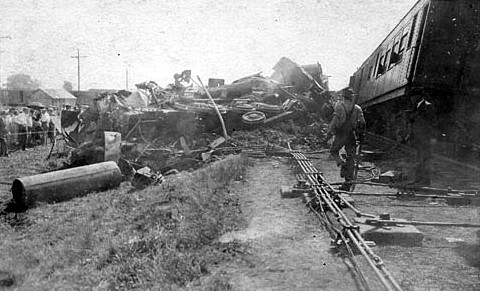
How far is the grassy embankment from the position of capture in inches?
170

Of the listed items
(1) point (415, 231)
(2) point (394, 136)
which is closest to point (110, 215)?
(1) point (415, 231)

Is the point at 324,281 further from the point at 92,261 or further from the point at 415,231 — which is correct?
the point at 92,261

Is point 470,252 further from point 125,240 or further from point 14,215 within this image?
point 14,215

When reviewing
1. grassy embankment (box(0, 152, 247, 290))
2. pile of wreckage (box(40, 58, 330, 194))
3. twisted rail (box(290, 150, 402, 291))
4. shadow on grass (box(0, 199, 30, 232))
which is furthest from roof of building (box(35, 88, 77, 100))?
twisted rail (box(290, 150, 402, 291))

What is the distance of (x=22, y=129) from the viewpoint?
18.9m

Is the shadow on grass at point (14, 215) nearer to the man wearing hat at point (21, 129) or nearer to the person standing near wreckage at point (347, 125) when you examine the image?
the person standing near wreckage at point (347, 125)

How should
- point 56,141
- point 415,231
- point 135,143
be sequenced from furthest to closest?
1. point 56,141
2. point 135,143
3. point 415,231

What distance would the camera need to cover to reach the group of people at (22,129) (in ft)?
55.1

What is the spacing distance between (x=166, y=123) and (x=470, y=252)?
12327 millimetres

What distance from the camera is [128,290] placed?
159 inches

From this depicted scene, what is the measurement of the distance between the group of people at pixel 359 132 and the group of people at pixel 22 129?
14.5 metres

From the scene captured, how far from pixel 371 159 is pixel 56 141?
12385mm

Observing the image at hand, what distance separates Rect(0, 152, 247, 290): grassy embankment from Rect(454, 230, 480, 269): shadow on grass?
256cm

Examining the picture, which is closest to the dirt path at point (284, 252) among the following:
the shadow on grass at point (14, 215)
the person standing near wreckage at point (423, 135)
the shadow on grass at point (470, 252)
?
the shadow on grass at point (470, 252)
